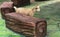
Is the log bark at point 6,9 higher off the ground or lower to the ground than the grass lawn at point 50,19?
higher

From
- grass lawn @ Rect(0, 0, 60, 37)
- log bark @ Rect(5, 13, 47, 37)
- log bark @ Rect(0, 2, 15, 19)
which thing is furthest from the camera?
log bark @ Rect(0, 2, 15, 19)

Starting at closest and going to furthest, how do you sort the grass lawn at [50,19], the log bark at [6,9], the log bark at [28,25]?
the log bark at [28,25]
the grass lawn at [50,19]
the log bark at [6,9]

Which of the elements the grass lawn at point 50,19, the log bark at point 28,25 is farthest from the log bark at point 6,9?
the log bark at point 28,25

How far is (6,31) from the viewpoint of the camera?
12.6 feet

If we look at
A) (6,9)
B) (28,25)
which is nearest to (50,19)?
(6,9)

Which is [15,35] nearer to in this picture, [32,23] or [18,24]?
[18,24]

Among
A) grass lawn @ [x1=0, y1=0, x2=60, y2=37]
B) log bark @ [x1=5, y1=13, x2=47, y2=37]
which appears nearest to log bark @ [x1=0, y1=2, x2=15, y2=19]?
grass lawn @ [x1=0, y1=0, x2=60, y2=37]

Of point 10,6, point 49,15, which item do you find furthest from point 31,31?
point 49,15

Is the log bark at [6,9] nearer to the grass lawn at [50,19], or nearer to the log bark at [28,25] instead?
the grass lawn at [50,19]

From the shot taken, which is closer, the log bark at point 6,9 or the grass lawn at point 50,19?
the grass lawn at point 50,19

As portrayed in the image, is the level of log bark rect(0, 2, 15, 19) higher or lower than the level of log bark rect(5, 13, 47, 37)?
higher

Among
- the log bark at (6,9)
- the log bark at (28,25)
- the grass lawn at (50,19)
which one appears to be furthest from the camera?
the log bark at (6,9)

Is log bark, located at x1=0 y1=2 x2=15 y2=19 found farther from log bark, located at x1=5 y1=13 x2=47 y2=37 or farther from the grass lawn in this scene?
log bark, located at x1=5 y1=13 x2=47 y2=37

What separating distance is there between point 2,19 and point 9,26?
29.1 inches
